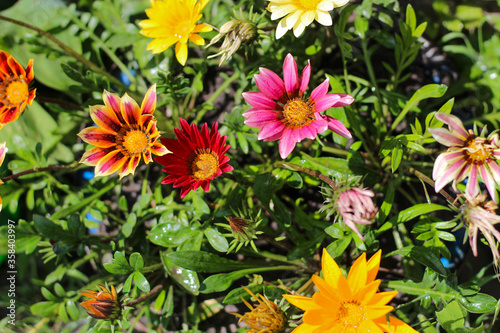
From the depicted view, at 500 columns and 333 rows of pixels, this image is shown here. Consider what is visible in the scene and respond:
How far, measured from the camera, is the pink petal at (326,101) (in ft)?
3.01

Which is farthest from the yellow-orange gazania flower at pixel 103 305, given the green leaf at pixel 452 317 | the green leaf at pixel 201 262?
the green leaf at pixel 452 317

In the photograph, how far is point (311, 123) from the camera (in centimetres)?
96

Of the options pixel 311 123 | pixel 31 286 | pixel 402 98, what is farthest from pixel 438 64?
pixel 31 286

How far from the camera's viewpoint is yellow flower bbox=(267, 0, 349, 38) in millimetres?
1003

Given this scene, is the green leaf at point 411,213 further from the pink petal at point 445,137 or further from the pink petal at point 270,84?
the pink petal at point 270,84

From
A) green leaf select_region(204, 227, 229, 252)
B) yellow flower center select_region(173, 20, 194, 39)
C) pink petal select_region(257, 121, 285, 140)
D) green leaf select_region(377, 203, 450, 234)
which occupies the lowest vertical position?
green leaf select_region(204, 227, 229, 252)

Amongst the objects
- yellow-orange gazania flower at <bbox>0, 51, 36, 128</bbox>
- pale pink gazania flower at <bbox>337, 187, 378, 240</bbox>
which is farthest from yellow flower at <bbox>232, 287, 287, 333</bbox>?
yellow-orange gazania flower at <bbox>0, 51, 36, 128</bbox>

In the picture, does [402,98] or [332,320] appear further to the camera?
[402,98]

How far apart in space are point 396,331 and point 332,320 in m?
0.14

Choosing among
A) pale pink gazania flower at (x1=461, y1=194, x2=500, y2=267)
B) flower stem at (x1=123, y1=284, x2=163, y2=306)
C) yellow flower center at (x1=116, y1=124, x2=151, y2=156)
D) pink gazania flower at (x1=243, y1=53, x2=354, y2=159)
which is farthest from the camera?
flower stem at (x1=123, y1=284, x2=163, y2=306)

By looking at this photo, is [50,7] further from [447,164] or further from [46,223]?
[447,164]

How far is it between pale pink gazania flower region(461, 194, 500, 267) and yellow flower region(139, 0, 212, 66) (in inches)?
31.5

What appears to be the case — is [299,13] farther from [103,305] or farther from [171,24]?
[103,305]

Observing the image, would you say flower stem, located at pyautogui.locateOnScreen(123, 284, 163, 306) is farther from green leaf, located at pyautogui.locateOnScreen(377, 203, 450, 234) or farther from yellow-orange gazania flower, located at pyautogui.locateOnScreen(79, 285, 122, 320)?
green leaf, located at pyautogui.locateOnScreen(377, 203, 450, 234)
